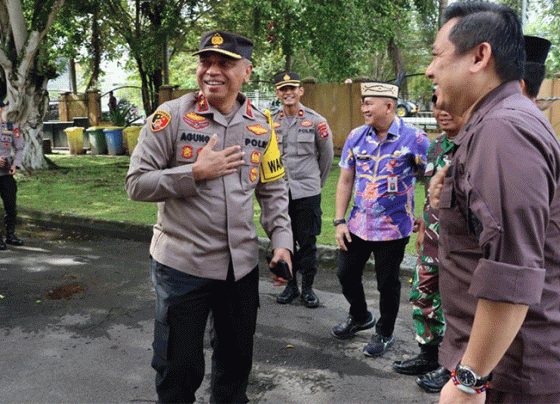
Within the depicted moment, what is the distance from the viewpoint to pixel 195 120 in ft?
9.59

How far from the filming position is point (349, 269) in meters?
4.47

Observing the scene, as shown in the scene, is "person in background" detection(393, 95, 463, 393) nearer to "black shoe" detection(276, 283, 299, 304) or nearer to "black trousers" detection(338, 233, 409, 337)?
"black trousers" detection(338, 233, 409, 337)

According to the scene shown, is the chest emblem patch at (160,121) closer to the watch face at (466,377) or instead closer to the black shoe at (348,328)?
the watch face at (466,377)

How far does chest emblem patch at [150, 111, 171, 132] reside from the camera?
2844 mm

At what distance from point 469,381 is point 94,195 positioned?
10704 mm

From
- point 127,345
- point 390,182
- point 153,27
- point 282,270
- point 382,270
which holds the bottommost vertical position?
point 127,345

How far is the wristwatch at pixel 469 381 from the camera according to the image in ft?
5.08

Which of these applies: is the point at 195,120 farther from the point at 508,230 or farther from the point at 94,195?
the point at 94,195

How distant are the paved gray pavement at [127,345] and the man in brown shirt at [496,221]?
2209 mm

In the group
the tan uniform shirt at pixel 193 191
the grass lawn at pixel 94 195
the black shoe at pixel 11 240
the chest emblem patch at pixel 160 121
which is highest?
the chest emblem patch at pixel 160 121

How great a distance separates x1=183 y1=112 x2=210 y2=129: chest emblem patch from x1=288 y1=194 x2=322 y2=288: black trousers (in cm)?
272

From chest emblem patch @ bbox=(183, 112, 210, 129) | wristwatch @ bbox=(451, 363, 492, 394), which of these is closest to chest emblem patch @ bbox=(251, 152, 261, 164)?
chest emblem patch @ bbox=(183, 112, 210, 129)

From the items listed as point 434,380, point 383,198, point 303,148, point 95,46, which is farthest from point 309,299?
point 95,46

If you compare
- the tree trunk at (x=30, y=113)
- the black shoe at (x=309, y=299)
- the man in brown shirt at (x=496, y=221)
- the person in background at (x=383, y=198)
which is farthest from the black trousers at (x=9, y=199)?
the man in brown shirt at (x=496, y=221)
